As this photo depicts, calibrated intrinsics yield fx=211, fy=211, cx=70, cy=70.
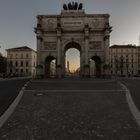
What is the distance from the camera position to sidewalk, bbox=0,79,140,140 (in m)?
8.43

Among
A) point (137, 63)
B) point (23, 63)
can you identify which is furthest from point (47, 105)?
point (137, 63)

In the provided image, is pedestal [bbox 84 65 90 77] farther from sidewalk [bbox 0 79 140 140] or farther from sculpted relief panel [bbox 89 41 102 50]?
sidewalk [bbox 0 79 140 140]

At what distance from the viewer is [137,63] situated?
427ft

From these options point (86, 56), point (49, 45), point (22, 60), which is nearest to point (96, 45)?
point (86, 56)

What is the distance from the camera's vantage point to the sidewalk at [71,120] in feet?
27.7

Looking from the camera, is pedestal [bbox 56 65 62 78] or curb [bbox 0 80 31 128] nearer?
curb [bbox 0 80 31 128]

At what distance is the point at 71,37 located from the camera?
5644 centimetres

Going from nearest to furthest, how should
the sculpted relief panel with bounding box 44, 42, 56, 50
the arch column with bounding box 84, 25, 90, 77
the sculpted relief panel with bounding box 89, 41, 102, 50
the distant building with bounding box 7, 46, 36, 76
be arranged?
the arch column with bounding box 84, 25, 90, 77, the sculpted relief panel with bounding box 89, 41, 102, 50, the sculpted relief panel with bounding box 44, 42, 56, 50, the distant building with bounding box 7, 46, 36, 76

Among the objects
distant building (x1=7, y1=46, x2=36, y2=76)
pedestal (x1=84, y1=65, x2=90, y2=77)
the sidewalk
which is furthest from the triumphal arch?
distant building (x1=7, y1=46, x2=36, y2=76)

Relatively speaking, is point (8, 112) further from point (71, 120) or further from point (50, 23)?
point (50, 23)

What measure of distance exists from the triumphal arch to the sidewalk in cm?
4106

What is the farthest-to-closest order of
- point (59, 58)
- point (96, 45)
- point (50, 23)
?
point (96, 45)
point (50, 23)
point (59, 58)

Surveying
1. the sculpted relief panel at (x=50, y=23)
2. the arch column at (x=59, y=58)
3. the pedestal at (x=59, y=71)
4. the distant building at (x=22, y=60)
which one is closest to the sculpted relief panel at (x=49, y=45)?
the arch column at (x=59, y=58)

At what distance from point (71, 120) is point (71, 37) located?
4744 centimetres
